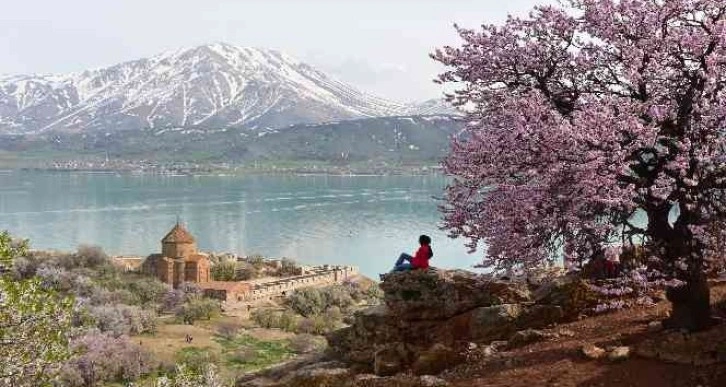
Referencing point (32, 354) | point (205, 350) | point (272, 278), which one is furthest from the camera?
point (272, 278)

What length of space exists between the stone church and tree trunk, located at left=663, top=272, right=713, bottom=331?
181ft

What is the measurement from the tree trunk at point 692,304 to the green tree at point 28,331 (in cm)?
1046

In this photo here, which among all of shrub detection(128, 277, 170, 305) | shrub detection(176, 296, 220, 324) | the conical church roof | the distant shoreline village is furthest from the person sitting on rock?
the conical church roof

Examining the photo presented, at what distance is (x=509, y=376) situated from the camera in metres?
13.4

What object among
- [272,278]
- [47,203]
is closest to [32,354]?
[272,278]

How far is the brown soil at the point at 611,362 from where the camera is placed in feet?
39.4

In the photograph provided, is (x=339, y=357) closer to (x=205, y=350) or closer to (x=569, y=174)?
(x=569, y=174)

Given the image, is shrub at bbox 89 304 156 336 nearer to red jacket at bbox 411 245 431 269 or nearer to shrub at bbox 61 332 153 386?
shrub at bbox 61 332 153 386

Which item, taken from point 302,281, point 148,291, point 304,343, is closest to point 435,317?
point 304,343

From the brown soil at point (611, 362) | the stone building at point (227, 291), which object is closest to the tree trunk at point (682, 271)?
the brown soil at point (611, 362)

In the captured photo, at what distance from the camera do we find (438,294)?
18031 millimetres

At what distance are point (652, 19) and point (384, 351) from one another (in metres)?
8.76

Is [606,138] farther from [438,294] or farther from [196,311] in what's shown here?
[196,311]

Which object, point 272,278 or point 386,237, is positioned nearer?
point 272,278
